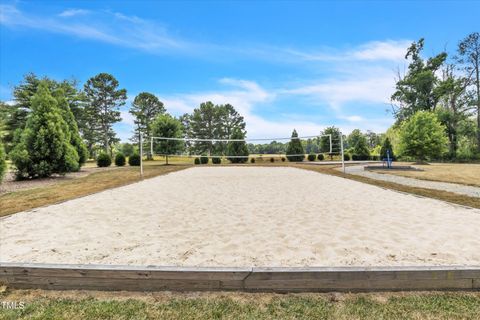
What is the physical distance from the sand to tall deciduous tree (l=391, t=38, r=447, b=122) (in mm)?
36534

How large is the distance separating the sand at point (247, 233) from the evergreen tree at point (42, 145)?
7.44 m

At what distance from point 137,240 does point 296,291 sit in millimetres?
2446

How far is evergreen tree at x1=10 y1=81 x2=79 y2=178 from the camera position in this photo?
1170 cm

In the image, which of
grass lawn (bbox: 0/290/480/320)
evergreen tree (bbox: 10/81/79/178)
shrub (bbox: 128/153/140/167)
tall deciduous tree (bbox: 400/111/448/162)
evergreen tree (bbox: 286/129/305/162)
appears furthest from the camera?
evergreen tree (bbox: 286/129/305/162)

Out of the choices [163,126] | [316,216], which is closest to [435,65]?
[163,126]

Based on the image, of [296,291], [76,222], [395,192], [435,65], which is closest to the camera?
[296,291]

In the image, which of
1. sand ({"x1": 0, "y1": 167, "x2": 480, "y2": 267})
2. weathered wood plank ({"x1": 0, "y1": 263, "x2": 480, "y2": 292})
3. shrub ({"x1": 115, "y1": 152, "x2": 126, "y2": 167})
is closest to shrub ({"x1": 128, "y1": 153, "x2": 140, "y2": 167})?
shrub ({"x1": 115, "y1": 152, "x2": 126, "y2": 167})

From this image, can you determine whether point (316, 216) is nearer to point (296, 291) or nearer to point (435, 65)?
point (296, 291)

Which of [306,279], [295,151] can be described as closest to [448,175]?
[306,279]

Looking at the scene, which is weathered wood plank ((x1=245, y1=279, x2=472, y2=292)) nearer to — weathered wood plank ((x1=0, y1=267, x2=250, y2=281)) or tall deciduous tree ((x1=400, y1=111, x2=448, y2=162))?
weathered wood plank ((x1=0, y1=267, x2=250, y2=281))

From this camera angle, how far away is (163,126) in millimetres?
25656

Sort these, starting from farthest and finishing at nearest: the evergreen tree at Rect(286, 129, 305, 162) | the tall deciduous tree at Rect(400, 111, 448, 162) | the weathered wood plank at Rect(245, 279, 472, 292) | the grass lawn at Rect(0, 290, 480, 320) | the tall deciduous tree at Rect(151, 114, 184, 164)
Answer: the evergreen tree at Rect(286, 129, 305, 162) → the tall deciduous tree at Rect(151, 114, 184, 164) → the tall deciduous tree at Rect(400, 111, 448, 162) → the weathered wood plank at Rect(245, 279, 472, 292) → the grass lawn at Rect(0, 290, 480, 320)

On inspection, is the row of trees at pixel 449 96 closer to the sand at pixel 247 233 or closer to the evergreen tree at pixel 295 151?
the evergreen tree at pixel 295 151

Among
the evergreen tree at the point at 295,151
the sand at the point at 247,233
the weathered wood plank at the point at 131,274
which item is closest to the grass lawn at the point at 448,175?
the sand at the point at 247,233
